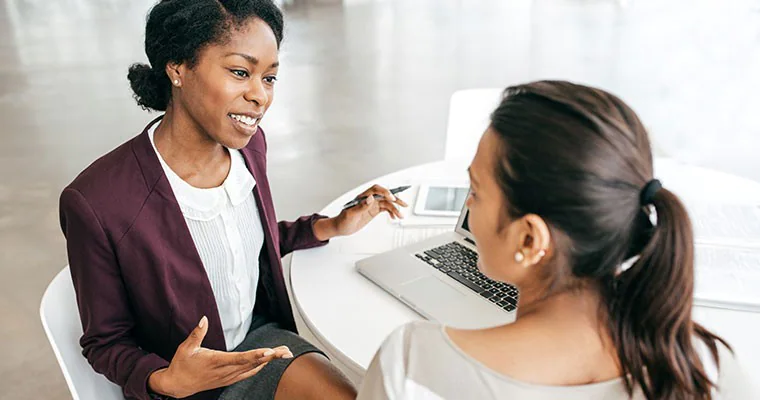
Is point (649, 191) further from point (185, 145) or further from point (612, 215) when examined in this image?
point (185, 145)

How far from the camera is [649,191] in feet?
2.91

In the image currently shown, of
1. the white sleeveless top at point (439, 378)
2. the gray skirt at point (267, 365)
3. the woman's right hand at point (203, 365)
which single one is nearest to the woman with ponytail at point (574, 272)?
the white sleeveless top at point (439, 378)

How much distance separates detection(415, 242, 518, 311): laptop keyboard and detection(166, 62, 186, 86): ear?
66 cm

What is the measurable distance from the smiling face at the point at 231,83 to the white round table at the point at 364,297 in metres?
0.36

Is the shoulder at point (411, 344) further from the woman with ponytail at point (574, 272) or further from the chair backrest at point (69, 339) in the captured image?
the chair backrest at point (69, 339)

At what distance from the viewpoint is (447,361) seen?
2.90 feet

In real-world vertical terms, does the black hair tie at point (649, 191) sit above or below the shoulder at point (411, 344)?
above

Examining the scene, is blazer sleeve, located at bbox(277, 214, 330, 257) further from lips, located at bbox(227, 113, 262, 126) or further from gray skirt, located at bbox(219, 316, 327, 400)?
lips, located at bbox(227, 113, 262, 126)

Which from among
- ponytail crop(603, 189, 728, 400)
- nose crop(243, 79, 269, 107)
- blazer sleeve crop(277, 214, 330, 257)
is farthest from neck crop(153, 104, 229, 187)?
ponytail crop(603, 189, 728, 400)

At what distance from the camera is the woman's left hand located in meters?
1.73

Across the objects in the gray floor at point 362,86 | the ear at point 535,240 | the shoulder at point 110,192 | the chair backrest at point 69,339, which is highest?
the ear at point 535,240

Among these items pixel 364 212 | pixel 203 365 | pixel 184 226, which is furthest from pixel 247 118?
pixel 203 365

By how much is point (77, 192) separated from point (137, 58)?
219 inches

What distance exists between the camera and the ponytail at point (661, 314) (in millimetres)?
888
